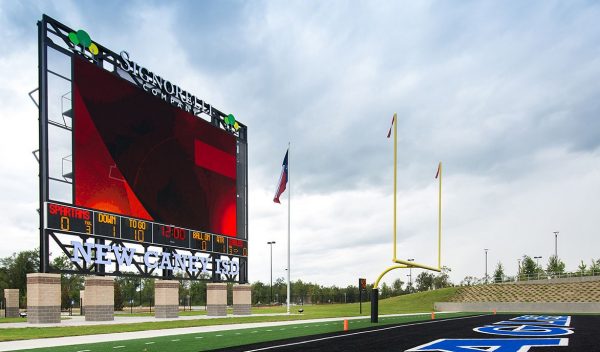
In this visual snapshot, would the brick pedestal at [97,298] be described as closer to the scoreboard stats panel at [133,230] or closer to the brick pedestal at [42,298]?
the scoreboard stats panel at [133,230]

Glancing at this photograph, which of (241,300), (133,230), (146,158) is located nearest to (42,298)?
(133,230)

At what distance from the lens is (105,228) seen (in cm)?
3369

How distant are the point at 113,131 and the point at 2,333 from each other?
571 inches

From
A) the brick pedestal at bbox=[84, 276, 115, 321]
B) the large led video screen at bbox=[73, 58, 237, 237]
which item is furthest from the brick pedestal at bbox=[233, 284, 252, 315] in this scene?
the brick pedestal at bbox=[84, 276, 115, 321]

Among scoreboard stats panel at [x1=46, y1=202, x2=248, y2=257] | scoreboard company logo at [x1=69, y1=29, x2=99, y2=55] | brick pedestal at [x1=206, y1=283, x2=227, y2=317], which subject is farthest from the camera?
brick pedestal at [x1=206, y1=283, x2=227, y2=317]

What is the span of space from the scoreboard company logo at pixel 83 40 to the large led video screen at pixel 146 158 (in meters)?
1.30

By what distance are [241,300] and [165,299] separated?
396 inches

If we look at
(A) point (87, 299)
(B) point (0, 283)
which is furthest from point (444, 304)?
(B) point (0, 283)

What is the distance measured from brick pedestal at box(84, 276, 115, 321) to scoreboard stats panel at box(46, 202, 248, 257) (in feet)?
9.20

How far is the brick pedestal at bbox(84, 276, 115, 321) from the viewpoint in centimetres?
3406

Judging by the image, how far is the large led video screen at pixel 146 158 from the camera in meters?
33.3

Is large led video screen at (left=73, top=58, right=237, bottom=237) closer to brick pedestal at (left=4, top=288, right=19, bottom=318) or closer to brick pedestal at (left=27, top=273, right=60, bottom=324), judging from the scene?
brick pedestal at (left=27, top=273, right=60, bottom=324)

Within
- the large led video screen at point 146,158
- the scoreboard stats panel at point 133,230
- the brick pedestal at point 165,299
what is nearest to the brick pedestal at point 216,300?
the scoreboard stats panel at point 133,230

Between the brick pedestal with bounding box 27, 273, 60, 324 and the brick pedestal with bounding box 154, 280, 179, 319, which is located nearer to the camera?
the brick pedestal with bounding box 27, 273, 60, 324
